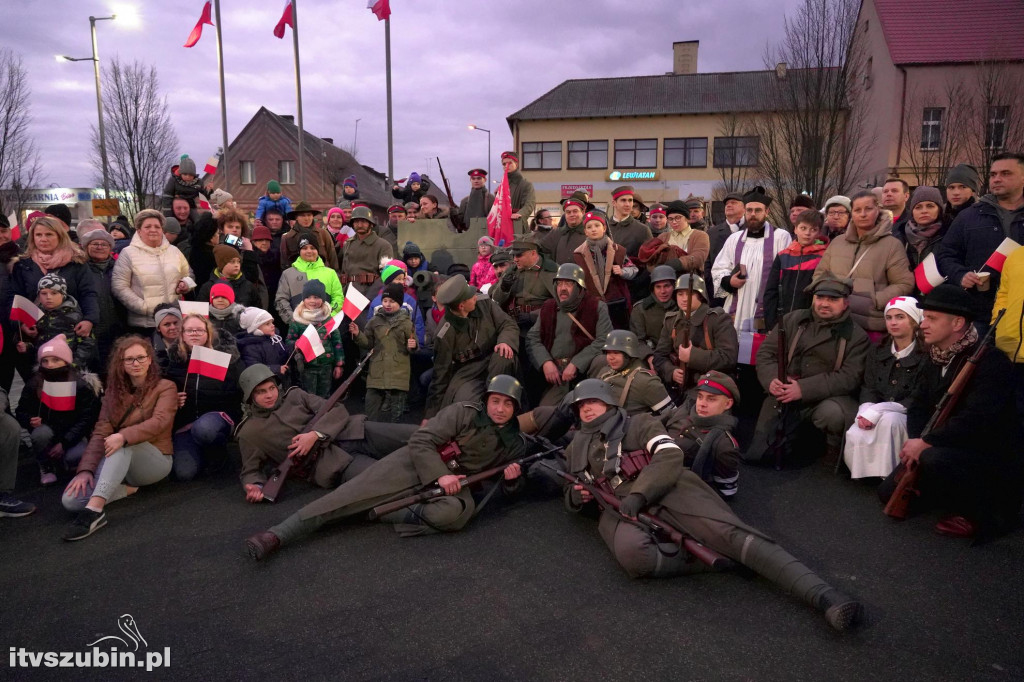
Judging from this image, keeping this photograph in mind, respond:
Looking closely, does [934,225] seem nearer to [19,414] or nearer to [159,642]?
[159,642]

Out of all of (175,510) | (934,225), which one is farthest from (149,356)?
(934,225)

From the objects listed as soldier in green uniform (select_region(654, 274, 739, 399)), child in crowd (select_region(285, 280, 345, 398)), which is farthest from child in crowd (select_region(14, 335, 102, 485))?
soldier in green uniform (select_region(654, 274, 739, 399))

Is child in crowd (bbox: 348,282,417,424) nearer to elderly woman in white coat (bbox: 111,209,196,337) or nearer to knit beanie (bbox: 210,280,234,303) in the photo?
knit beanie (bbox: 210,280,234,303)

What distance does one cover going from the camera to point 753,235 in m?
7.44

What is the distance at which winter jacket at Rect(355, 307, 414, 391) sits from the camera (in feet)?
24.1

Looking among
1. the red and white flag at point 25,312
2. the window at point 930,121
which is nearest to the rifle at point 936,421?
the red and white flag at point 25,312

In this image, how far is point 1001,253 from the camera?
5.30 m

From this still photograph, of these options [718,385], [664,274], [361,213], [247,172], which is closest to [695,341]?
[664,274]

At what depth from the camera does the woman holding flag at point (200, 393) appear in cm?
597

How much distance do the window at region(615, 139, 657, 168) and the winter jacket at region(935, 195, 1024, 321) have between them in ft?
105

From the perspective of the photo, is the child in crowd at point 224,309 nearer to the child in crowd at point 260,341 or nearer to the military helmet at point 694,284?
the child in crowd at point 260,341

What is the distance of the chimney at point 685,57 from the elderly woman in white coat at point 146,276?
38.7m

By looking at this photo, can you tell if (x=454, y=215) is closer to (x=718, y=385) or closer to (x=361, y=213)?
(x=361, y=213)

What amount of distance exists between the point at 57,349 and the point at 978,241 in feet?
26.6
